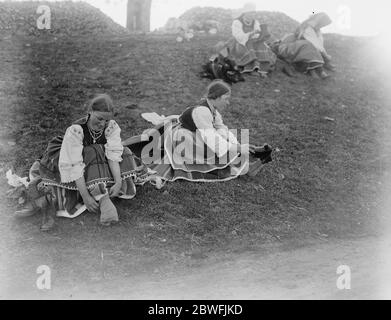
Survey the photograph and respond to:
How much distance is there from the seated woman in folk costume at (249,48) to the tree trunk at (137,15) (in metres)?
3.75

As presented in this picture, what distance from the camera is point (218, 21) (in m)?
15.4

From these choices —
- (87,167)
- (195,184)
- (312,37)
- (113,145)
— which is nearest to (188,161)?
(195,184)

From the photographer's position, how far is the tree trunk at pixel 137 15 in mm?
13906

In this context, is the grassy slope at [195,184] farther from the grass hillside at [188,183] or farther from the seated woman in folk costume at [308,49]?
the seated woman in folk costume at [308,49]

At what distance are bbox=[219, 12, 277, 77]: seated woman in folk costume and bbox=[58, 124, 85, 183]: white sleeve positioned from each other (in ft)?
19.3

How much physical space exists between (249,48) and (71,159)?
6.25m

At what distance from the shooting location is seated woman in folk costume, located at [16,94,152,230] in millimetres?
5324

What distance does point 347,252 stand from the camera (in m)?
5.31

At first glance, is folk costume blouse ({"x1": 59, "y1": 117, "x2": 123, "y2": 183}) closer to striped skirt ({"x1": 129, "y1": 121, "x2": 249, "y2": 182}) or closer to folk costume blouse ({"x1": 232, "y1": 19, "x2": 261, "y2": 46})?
striped skirt ({"x1": 129, "y1": 121, "x2": 249, "y2": 182})

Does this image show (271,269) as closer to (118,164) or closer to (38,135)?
(118,164)

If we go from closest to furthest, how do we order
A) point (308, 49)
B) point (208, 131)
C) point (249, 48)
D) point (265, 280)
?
point (265, 280), point (208, 131), point (249, 48), point (308, 49)

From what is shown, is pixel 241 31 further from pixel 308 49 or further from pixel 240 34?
pixel 308 49

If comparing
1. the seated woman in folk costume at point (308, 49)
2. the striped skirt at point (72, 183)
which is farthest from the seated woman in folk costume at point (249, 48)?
the striped skirt at point (72, 183)

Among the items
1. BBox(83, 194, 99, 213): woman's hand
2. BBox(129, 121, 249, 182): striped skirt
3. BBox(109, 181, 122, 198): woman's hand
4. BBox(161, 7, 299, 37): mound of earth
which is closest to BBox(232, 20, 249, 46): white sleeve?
BBox(161, 7, 299, 37): mound of earth
